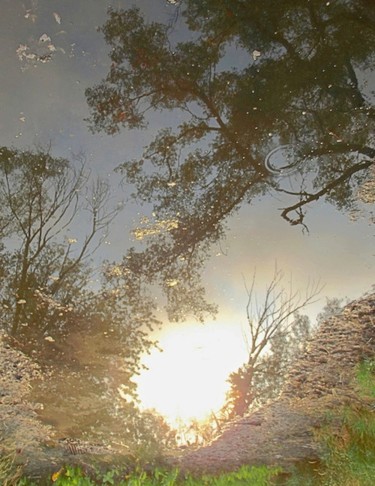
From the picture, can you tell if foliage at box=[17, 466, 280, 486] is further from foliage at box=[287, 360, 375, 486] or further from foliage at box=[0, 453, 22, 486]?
foliage at box=[287, 360, 375, 486]

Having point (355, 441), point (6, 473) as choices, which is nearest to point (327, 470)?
point (355, 441)

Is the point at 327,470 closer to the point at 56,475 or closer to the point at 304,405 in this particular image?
the point at 304,405

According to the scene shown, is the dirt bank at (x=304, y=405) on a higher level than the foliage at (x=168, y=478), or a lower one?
higher

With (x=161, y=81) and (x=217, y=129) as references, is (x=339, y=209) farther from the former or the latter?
(x=161, y=81)

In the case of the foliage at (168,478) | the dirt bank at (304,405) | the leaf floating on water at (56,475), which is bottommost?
the foliage at (168,478)

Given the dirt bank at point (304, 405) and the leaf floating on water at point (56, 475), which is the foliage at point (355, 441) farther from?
the leaf floating on water at point (56, 475)

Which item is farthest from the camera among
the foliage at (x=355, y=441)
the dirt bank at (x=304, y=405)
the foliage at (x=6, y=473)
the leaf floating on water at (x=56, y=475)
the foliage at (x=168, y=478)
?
the leaf floating on water at (x=56, y=475)

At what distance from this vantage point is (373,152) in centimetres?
679

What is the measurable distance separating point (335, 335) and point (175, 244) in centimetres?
350

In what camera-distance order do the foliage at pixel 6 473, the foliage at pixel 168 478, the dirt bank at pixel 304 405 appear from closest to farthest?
the foliage at pixel 6 473
the dirt bank at pixel 304 405
the foliage at pixel 168 478

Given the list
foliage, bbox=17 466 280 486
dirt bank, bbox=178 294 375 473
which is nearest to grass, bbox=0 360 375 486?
foliage, bbox=17 466 280 486

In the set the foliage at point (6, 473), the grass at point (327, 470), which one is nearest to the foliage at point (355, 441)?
the grass at point (327, 470)

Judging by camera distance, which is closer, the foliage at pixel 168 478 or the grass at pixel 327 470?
the grass at pixel 327 470

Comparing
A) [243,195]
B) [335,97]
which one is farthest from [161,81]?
[335,97]
